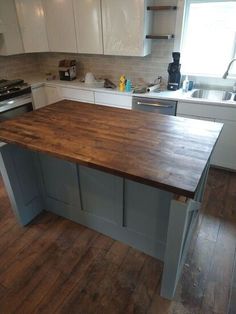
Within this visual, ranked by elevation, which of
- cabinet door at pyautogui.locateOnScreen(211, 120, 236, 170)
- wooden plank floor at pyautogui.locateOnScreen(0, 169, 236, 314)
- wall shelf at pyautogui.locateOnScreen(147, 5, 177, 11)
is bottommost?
wooden plank floor at pyautogui.locateOnScreen(0, 169, 236, 314)

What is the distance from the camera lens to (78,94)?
3.38 metres

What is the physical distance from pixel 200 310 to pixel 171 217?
0.74 metres

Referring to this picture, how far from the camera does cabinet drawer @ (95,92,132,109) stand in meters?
3.03

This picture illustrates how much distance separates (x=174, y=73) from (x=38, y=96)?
2.05m

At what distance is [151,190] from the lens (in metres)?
1.52

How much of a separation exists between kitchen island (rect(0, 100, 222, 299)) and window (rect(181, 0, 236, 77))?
5.24ft

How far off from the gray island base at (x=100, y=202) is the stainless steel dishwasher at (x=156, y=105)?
1168 millimetres

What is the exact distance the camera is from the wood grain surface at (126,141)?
1.20 metres

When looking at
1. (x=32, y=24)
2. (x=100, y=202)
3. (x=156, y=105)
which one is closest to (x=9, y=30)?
(x=32, y=24)

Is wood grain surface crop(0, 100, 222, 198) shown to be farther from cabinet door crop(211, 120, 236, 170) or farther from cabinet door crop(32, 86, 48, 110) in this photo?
cabinet door crop(32, 86, 48, 110)

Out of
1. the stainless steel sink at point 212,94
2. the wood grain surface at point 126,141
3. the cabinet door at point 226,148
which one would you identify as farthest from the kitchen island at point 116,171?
the stainless steel sink at point 212,94

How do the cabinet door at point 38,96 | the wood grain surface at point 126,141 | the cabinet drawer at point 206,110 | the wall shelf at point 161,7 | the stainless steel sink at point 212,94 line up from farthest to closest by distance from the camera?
the cabinet door at point 38,96, the stainless steel sink at point 212,94, the wall shelf at point 161,7, the cabinet drawer at point 206,110, the wood grain surface at point 126,141

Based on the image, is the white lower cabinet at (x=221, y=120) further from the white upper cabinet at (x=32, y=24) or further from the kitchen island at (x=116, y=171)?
the white upper cabinet at (x=32, y=24)

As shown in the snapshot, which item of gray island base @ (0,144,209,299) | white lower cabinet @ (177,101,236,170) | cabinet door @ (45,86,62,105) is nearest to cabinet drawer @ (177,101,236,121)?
white lower cabinet @ (177,101,236,170)
